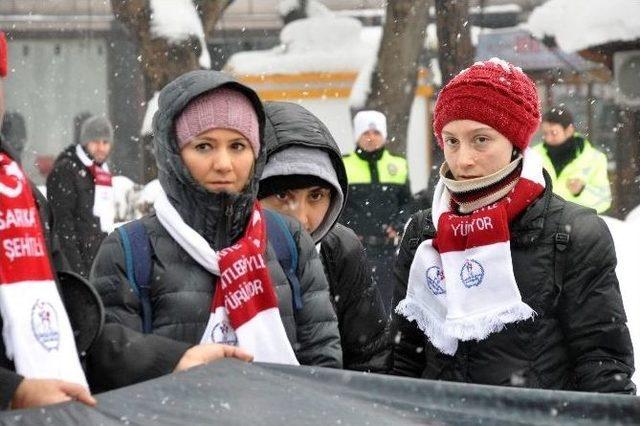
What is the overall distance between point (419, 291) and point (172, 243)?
0.87 metres

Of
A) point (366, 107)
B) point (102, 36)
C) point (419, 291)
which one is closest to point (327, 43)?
point (366, 107)

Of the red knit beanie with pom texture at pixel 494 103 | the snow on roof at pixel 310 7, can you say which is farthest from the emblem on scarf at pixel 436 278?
the snow on roof at pixel 310 7

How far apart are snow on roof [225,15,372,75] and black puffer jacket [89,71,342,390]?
19.9 meters

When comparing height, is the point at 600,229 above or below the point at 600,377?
above

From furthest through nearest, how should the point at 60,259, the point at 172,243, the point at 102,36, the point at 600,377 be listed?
the point at 102,36
the point at 600,377
the point at 172,243
the point at 60,259

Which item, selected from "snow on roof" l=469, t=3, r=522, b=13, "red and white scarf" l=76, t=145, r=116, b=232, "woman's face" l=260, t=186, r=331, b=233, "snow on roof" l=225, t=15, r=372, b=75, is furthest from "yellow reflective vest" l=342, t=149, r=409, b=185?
"snow on roof" l=469, t=3, r=522, b=13

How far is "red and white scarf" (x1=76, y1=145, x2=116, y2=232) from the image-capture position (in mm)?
11305

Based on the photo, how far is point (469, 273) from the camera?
13.6ft

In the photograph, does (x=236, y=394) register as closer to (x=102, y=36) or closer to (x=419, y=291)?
(x=419, y=291)

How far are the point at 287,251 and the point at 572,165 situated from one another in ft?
25.3

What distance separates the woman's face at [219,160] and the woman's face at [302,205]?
33.3 inches

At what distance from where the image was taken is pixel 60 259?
3211 mm

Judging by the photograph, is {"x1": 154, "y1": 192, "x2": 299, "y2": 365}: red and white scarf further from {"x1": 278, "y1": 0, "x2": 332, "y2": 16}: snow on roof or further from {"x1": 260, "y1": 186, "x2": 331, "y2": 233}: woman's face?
{"x1": 278, "y1": 0, "x2": 332, "y2": 16}: snow on roof

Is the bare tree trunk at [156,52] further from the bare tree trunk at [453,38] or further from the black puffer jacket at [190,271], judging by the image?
the black puffer jacket at [190,271]
